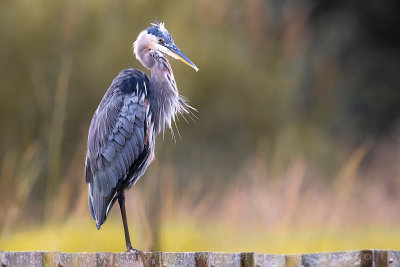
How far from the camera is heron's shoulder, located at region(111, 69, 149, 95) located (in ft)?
12.8

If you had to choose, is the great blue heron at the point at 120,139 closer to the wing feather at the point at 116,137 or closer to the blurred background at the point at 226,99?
the wing feather at the point at 116,137

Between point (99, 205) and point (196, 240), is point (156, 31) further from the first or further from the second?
point (196, 240)

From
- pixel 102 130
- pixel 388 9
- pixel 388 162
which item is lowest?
pixel 102 130

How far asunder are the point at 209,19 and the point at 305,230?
16.4 ft

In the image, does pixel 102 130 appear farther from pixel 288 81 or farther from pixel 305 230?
pixel 288 81

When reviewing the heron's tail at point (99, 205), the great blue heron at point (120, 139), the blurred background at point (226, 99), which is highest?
the blurred background at point (226, 99)

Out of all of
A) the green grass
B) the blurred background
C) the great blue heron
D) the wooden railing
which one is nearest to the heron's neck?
the great blue heron

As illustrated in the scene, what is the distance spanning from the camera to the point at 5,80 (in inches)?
351

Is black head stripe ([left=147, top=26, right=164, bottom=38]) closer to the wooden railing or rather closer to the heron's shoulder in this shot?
the heron's shoulder

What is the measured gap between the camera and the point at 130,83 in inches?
155

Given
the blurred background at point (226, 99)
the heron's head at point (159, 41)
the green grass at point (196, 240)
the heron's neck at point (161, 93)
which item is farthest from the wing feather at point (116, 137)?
the blurred background at point (226, 99)

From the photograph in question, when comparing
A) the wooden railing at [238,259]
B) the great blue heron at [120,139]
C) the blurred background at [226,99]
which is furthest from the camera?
the blurred background at [226,99]

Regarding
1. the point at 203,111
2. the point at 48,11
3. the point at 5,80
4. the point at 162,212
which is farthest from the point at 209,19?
the point at 162,212

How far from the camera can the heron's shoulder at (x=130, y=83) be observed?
3.91 meters
